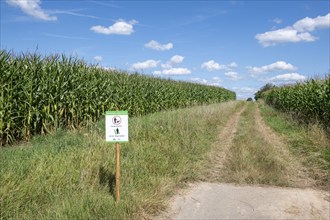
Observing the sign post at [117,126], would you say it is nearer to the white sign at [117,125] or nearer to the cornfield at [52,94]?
the white sign at [117,125]

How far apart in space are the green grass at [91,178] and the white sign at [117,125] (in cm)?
90

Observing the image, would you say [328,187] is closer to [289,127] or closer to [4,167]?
[4,167]

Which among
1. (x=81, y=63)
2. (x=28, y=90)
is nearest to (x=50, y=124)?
(x=28, y=90)

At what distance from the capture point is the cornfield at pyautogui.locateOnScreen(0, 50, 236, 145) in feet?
31.8

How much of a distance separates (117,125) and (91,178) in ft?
4.03

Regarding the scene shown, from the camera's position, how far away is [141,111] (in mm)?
19422

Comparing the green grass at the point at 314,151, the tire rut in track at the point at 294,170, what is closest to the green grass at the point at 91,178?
the tire rut in track at the point at 294,170

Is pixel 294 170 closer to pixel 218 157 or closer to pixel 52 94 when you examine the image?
pixel 218 157

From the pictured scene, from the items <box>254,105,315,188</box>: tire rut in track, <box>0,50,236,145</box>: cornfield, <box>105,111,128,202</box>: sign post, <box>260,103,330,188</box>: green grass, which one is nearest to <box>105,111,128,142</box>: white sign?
<box>105,111,128,202</box>: sign post

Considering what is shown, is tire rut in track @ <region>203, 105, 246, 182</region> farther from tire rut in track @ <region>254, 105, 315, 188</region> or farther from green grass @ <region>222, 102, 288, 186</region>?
tire rut in track @ <region>254, 105, 315, 188</region>

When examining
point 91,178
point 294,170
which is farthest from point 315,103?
point 91,178

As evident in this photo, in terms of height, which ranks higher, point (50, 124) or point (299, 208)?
point (50, 124)

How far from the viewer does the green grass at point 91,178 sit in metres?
4.61

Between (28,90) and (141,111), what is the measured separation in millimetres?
9694
